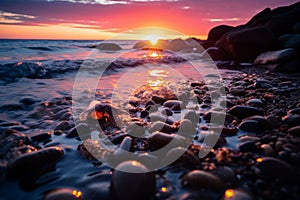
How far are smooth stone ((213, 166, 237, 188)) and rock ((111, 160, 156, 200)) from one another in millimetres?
444

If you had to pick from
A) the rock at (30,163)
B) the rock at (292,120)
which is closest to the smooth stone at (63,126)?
the rock at (30,163)

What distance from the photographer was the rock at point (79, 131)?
203cm

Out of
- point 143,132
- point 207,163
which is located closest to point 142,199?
point 207,163

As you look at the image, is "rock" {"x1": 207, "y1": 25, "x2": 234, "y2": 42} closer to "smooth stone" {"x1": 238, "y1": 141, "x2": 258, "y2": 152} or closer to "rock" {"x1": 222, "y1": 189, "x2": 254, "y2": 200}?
"smooth stone" {"x1": 238, "y1": 141, "x2": 258, "y2": 152}

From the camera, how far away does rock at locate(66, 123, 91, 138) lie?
79.8 inches

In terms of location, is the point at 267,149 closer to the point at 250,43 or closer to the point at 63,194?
the point at 63,194

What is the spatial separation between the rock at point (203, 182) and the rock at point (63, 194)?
0.65 metres

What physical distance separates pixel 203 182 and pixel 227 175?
0.20 meters

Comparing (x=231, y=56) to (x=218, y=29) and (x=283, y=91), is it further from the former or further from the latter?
(x=218, y=29)

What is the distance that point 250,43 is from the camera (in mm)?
9688

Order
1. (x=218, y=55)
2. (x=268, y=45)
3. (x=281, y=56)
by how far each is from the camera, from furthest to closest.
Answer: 1. (x=218, y=55)
2. (x=268, y=45)
3. (x=281, y=56)

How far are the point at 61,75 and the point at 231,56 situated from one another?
30.0 ft

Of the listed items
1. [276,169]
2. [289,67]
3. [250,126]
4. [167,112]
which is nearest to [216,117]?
[250,126]

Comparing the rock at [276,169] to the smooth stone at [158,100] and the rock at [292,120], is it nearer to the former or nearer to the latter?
the rock at [292,120]
